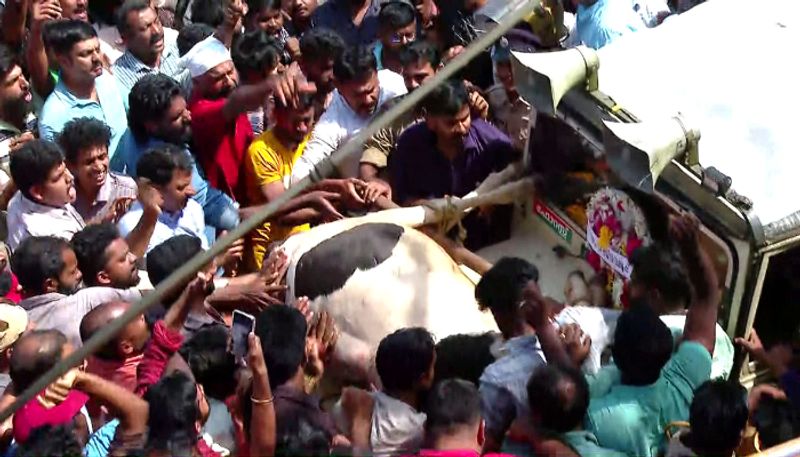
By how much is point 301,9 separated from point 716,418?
14.9 feet

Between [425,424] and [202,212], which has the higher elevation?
[425,424]

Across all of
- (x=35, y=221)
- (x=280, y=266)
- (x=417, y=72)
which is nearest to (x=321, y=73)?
(x=417, y=72)

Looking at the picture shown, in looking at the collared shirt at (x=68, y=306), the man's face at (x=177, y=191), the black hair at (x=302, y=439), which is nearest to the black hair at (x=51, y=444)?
the black hair at (x=302, y=439)

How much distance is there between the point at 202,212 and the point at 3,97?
4.35 feet

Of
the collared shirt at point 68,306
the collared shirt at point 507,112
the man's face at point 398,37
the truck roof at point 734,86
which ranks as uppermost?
the truck roof at point 734,86

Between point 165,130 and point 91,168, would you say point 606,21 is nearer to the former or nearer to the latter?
point 165,130

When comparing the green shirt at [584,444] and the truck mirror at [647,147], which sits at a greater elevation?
the truck mirror at [647,147]

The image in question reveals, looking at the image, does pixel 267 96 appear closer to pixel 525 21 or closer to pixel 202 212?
pixel 202 212

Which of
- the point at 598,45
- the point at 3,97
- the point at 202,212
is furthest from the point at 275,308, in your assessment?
the point at 598,45

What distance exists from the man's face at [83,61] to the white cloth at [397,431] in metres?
2.84

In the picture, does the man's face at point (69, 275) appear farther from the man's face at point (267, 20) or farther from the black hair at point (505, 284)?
the man's face at point (267, 20)

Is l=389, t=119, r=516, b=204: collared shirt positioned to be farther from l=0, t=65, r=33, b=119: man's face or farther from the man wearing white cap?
l=0, t=65, r=33, b=119: man's face

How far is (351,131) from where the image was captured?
5941 mm

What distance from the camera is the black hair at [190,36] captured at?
681 cm
